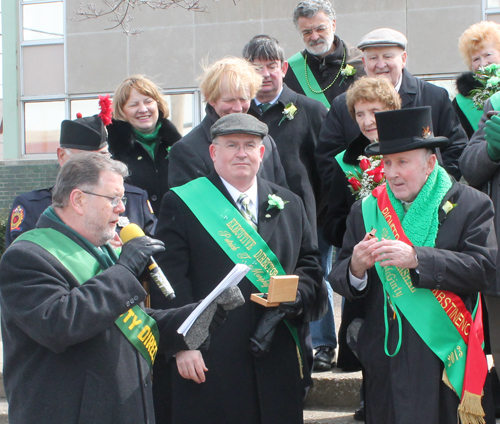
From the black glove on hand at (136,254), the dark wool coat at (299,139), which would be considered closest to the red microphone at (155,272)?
the black glove on hand at (136,254)

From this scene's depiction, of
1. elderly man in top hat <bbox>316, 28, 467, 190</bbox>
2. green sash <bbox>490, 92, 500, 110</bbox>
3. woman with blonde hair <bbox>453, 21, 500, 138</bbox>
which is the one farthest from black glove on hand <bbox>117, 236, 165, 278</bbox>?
woman with blonde hair <bbox>453, 21, 500, 138</bbox>

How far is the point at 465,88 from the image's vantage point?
4406 millimetres

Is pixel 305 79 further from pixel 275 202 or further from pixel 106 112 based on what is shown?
pixel 275 202

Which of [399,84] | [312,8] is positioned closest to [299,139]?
[399,84]

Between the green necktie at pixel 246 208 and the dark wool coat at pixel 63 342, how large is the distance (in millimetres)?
985

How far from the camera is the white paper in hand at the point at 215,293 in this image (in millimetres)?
2805

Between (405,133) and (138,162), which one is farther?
(138,162)

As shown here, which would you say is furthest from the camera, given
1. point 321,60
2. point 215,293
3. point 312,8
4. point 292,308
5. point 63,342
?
point 321,60

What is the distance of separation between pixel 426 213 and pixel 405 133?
0.38 meters

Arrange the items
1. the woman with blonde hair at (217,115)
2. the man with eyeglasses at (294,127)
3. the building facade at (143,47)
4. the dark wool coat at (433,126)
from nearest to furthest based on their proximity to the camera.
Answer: the woman with blonde hair at (217,115), the dark wool coat at (433,126), the man with eyeglasses at (294,127), the building facade at (143,47)

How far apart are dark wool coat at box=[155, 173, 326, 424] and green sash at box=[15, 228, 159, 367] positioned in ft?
1.73

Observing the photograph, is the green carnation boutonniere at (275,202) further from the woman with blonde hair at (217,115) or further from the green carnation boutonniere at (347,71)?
the green carnation boutonniere at (347,71)

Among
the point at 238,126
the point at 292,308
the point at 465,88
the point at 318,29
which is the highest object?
the point at 318,29

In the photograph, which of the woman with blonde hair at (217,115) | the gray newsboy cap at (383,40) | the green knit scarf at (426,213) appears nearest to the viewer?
the green knit scarf at (426,213)
